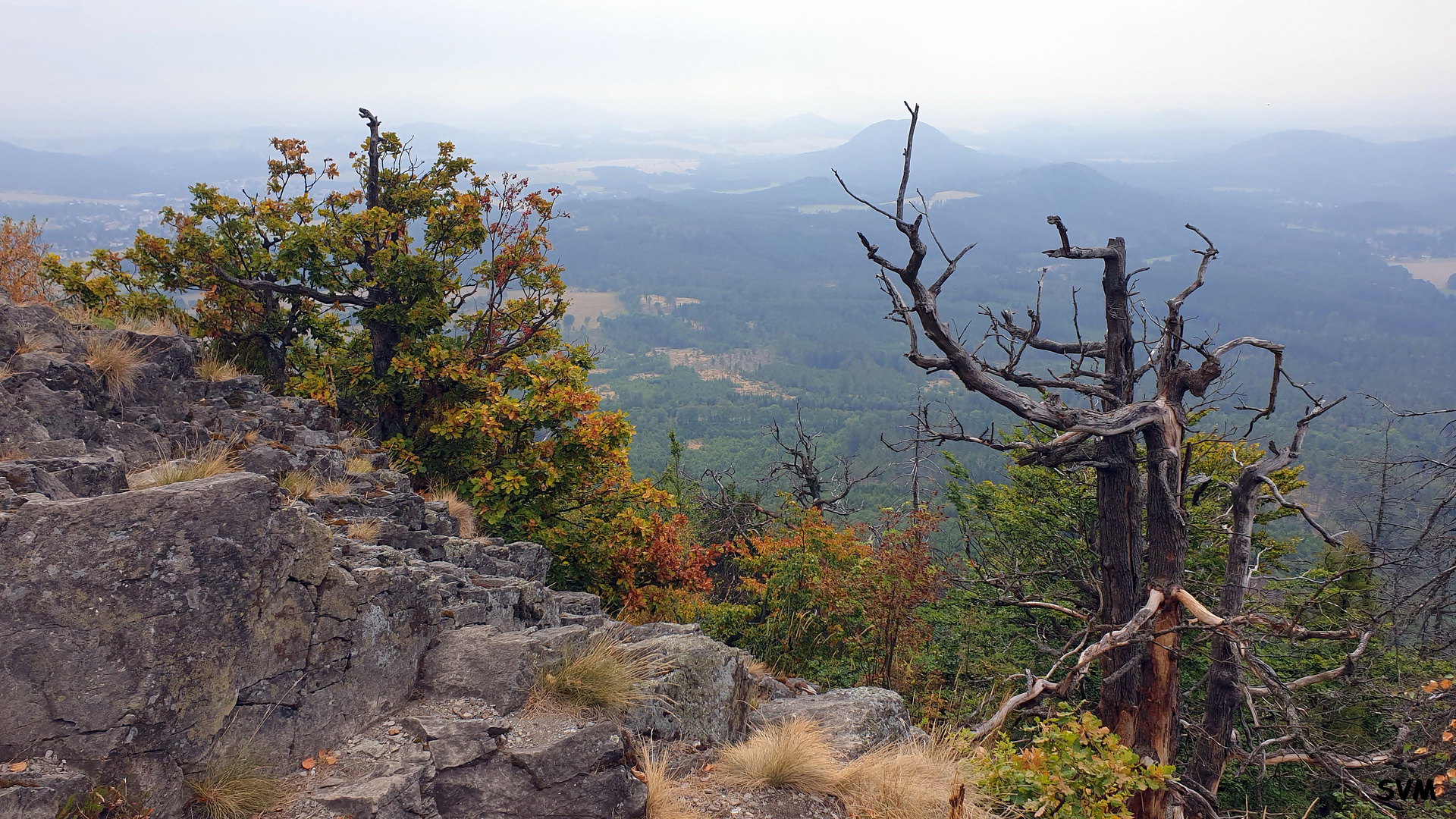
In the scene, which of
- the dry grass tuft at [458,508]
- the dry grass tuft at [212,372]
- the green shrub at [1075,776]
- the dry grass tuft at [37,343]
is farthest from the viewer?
the dry grass tuft at [458,508]

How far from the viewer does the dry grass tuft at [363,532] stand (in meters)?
6.21

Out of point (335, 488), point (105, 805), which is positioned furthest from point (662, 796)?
point (335, 488)

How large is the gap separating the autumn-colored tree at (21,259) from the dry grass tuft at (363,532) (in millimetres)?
6660

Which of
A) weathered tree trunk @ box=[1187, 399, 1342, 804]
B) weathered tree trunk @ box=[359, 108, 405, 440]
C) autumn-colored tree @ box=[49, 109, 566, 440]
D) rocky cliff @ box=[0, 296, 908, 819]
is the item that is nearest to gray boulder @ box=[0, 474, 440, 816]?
rocky cliff @ box=[0, 296, 908, 819]

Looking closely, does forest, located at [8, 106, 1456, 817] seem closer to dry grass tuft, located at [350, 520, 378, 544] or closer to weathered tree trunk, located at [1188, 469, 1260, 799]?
→ weathered tree trunk, located at [1188, 469, 1260, 799]

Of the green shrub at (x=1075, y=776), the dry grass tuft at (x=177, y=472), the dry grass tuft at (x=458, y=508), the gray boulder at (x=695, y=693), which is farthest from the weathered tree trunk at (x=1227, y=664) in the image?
the dry grass tuft at (x=177, y=472)

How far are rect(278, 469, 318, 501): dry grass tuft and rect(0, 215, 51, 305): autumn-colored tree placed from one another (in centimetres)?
583

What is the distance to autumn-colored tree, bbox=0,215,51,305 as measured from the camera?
1027 centimetres

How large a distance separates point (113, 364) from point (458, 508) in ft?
12.2

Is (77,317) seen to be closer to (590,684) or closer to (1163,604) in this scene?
(590,684)

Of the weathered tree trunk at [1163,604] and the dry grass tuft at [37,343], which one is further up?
the dry grass tuft at [37,343]

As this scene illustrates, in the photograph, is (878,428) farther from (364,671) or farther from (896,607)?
(364,671)

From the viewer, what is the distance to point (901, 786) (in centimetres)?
500

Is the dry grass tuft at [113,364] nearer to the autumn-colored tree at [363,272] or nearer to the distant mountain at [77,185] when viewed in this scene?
the autumn-colored tree at [363,272]
